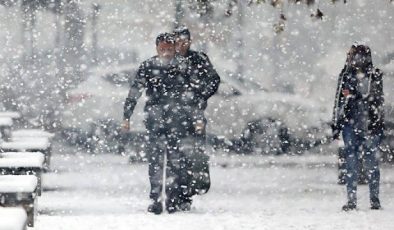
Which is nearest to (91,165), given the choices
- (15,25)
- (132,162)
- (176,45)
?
(132,162)

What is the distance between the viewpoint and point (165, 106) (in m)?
10.5

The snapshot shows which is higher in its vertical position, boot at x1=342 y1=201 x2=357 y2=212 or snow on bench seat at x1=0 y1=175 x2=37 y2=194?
snow on bench seat at x1=0 y1=175 x2=37 y2=194

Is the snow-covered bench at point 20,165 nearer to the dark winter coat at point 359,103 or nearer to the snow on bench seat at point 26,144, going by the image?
the snow on bench seat at point 26,144

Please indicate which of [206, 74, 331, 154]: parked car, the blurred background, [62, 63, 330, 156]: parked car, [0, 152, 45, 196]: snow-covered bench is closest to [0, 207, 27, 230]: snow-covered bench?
[0, 152, 45, 196]: snow-covered bench

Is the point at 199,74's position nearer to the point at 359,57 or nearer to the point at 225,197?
the point at 359,57

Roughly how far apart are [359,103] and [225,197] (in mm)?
1941

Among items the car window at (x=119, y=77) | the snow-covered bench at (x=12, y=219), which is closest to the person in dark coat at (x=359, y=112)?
the snow-covered bench at (x=12, y=219)

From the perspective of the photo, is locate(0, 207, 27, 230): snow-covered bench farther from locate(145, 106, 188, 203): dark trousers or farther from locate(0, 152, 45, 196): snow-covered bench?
locate(145, 106, 188, 203): dark trousers

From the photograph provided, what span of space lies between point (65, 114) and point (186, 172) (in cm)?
687

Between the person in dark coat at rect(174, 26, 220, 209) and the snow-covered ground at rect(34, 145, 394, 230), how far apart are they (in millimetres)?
251

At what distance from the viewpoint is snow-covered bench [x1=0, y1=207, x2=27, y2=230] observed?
21.3 feet

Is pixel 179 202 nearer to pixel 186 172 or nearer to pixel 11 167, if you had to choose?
pixel 186 172

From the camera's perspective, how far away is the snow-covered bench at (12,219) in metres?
6.50

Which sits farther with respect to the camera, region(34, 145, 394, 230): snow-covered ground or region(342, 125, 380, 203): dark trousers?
region(342, 125, 380, 203): dark trousers
